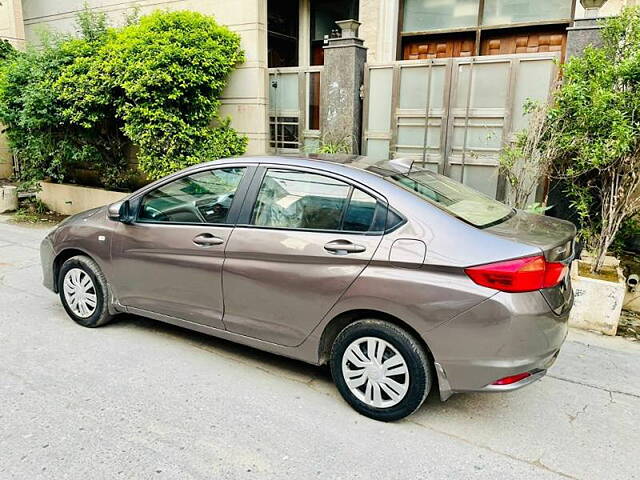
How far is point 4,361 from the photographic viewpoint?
3.92 metres

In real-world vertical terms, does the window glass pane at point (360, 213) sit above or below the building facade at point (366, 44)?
below

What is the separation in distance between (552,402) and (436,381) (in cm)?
92

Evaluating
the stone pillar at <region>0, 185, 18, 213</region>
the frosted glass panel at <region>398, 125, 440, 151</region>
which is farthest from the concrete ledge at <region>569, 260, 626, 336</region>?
the stone pillar at <region>0, 185, 18, 213</region>

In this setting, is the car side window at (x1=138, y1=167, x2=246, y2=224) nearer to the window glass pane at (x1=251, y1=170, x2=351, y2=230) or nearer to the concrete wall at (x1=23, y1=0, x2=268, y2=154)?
the window glass pane at (x1=251, y1=170, x2=351, y2=230)

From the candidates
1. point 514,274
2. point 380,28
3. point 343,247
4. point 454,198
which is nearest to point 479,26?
point 380,28

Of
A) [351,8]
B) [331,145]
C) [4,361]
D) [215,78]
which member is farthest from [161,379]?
[351,8]

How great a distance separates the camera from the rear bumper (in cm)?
280

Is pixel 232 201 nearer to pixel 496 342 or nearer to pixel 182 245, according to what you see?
pixel 182 245

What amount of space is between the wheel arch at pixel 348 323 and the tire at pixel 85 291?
2128mm

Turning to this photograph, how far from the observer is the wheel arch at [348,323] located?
10.0 feet

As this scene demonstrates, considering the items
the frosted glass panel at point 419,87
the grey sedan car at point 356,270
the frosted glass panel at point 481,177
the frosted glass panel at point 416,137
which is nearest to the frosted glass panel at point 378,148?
the frosted glass panel at point 416,137

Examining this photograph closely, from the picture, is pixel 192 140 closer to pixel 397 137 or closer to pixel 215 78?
pixel 215 78

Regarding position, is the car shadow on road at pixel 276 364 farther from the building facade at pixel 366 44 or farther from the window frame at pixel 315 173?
the building facade at pixel 366 44

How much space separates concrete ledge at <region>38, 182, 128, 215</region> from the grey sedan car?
5416mm
